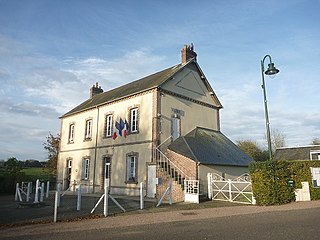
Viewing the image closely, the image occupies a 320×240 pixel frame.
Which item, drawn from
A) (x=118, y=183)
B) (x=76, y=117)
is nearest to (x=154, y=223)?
(x=118, y=183)

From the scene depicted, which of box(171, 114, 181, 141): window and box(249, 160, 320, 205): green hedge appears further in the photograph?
box(171, 114, 181, 141): window

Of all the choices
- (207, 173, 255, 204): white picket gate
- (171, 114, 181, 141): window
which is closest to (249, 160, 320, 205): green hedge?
(207, 173, 255, 204): white picket gate

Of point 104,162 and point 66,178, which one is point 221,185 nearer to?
point 104,162

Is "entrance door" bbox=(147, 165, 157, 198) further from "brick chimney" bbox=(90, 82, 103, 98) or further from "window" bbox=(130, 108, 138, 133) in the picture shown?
"brick chimney" bbox=(90, 82, 103, 98)

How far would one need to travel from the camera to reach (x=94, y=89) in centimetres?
2908

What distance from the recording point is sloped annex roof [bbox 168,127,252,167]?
16594mm

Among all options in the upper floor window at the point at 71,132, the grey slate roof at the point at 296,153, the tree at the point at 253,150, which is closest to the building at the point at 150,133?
the upper floor window at the point at 71,132

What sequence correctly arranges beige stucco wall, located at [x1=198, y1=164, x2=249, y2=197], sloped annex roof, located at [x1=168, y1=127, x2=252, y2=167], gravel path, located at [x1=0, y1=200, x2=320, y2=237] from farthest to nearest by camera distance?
sloped annex roof, located at [x1=168, y1=127, x2=252, y2=167], beige stucco wall, located at [x1=198, y1=164, x2=249, y2=197], gravel path, located at [x1=0, y1=200, x2=320, y2=237]

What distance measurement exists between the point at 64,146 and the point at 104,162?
7.35m

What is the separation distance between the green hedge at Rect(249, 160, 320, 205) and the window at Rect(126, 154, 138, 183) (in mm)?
8018

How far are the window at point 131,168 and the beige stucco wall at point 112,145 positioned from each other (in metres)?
0.33

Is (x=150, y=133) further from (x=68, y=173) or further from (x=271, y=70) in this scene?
(x=68, y=173)

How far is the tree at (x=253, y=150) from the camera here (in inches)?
1529

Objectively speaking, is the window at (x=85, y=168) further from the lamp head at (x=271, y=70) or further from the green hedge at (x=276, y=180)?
the lamp head at (x=271, y=70)
